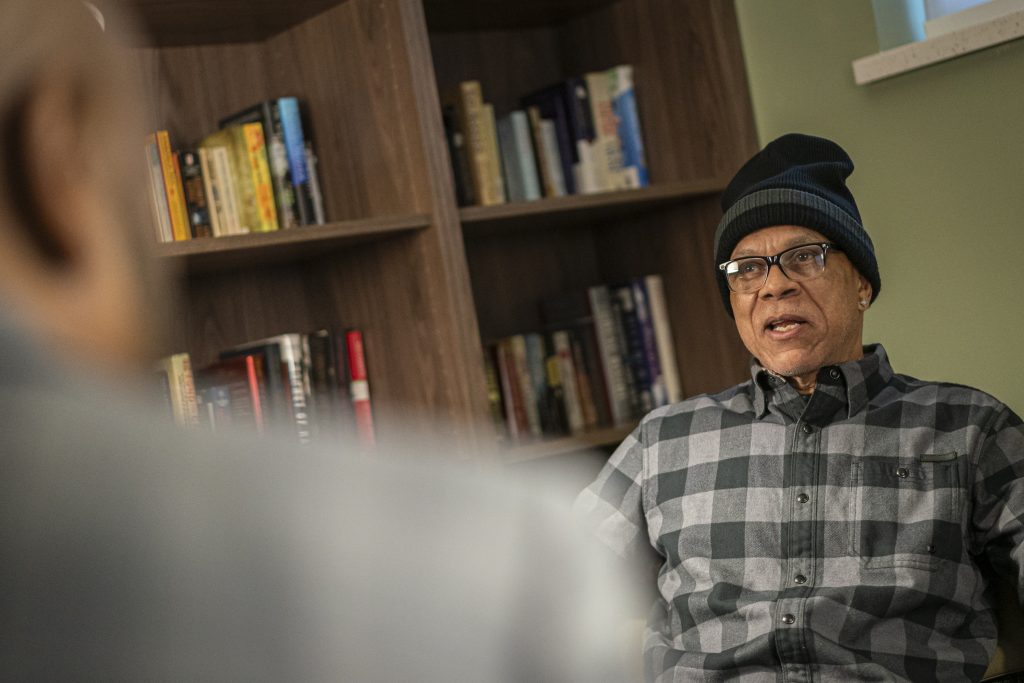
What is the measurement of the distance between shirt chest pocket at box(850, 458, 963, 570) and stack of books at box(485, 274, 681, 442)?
0.96 metres

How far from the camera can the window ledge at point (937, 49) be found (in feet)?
5.80

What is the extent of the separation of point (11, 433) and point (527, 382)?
2172 mm

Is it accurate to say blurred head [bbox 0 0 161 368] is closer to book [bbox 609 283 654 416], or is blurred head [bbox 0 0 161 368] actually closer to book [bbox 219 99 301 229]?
book [bbox 219 99 301 229]

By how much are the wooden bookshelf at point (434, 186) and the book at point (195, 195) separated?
0.25ft

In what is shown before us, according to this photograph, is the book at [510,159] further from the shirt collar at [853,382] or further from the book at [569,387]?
the shirt collar at [853,382]

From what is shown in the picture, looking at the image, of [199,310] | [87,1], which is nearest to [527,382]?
[199,310]

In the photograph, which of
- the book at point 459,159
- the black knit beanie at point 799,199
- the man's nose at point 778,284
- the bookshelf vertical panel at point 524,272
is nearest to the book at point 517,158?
the book at point 459,159

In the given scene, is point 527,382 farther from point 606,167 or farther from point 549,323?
point 606,167

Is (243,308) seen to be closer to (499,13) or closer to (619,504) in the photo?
(499,13)

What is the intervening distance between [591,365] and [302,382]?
2.17 ft

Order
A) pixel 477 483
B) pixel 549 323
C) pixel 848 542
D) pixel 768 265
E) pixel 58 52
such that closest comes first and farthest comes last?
pixel 58 52 < pixel 477 483 < pixel 848 542 < pixel 768 265 < pixel 549 323

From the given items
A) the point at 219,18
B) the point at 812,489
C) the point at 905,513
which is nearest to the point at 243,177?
the point at 219,18

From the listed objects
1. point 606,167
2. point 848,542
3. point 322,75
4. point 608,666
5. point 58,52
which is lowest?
point 608,666

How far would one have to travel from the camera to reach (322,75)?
7.08 ft
